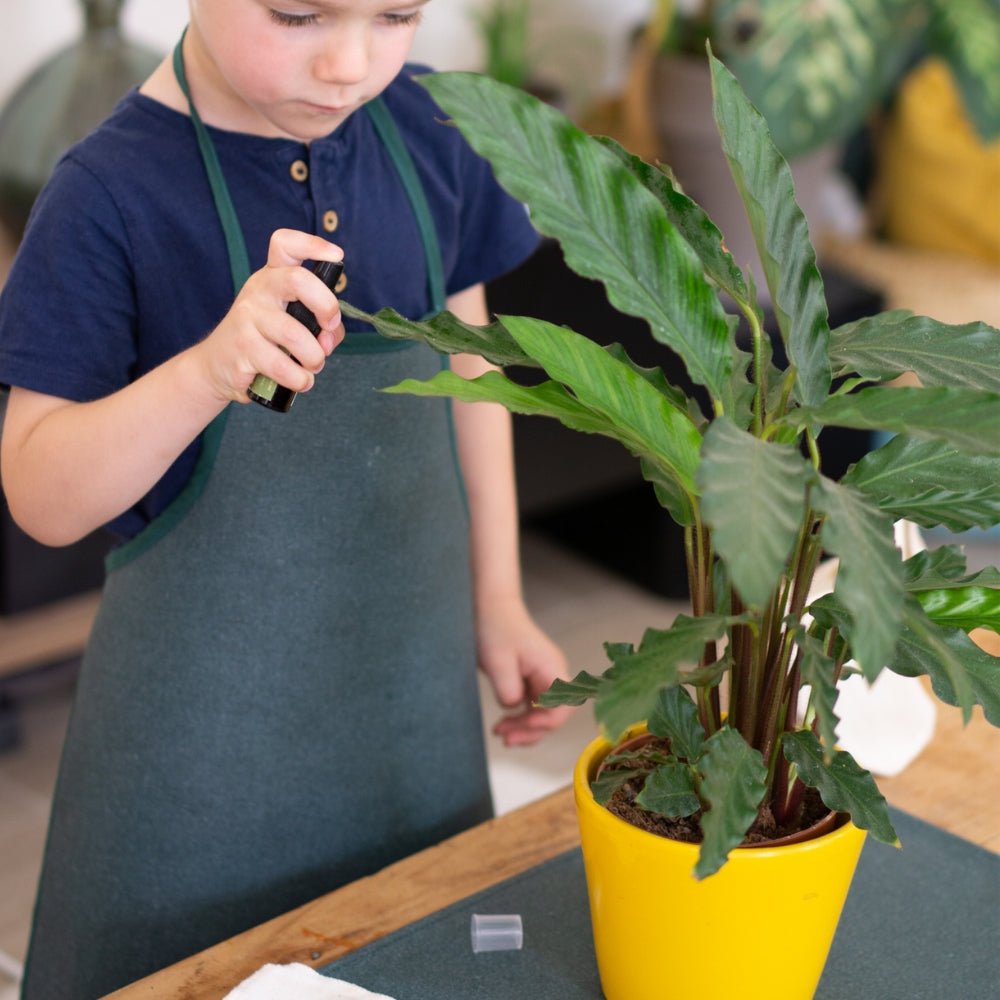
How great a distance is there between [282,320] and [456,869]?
15.0 inches

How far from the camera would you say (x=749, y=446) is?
0.57 m

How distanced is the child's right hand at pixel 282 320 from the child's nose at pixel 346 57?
11cm

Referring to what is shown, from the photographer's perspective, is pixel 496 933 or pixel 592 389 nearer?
pixel 592 389

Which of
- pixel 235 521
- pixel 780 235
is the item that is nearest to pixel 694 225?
pixel 780 235

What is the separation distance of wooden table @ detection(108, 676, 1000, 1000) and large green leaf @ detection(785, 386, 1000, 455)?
9.4 inches

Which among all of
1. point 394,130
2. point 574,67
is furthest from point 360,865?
point 574,67

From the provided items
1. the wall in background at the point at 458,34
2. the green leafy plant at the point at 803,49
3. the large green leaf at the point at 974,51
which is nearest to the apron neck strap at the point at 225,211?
the wall in background at the point at 458,34

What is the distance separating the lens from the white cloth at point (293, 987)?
733 millimetres

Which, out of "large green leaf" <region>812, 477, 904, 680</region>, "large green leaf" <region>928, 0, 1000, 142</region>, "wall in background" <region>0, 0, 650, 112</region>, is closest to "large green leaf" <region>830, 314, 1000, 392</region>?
"large green leaf" <region>812, 477, 904, 680</region>

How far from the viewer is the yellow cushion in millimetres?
2852

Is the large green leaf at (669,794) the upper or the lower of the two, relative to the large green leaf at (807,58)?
upper

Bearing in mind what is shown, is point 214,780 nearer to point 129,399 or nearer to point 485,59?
point 129,399

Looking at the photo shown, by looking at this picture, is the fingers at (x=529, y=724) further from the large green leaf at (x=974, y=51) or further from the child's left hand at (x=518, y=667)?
the large green leaf at (x=974, y=51)

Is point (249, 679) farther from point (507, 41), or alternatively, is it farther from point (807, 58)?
point (807, 58)
